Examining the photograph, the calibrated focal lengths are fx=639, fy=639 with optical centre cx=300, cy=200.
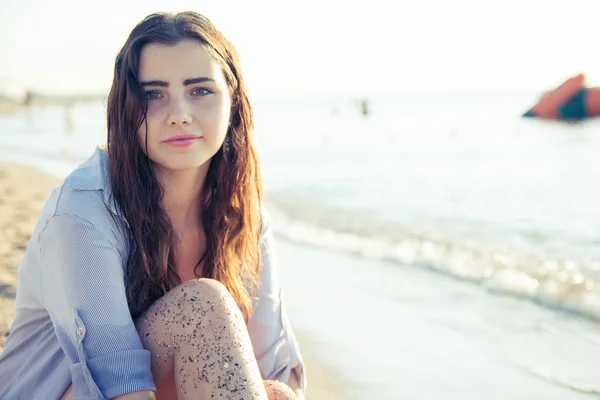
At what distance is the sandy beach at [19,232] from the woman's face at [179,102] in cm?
144

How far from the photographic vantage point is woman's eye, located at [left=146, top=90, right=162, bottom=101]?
190 centimetres

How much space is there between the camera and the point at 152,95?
191 cm

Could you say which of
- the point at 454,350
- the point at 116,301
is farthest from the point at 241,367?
the point at 454,350

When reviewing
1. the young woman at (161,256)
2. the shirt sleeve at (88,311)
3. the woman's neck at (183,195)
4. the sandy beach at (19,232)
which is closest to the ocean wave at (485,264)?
the sandy beach at (19,232)

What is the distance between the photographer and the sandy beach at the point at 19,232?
3.00 meters

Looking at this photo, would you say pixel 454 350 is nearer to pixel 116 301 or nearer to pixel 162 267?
pixel 162 267

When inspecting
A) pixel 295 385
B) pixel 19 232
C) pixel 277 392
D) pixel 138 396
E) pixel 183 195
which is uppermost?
pixel 183 195

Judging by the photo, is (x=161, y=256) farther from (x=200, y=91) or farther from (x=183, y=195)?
A: (x=200, y=91)

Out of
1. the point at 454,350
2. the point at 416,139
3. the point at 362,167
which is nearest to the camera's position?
the point at 454,350

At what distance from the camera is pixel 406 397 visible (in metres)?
2.82

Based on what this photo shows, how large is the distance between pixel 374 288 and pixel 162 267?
2.77m

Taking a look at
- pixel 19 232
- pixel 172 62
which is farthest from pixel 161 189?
pixel 19 232

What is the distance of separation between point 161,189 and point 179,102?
279 mm

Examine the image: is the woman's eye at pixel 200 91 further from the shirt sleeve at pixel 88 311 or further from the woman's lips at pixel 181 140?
the shirt sleeve at pixel 88 311
